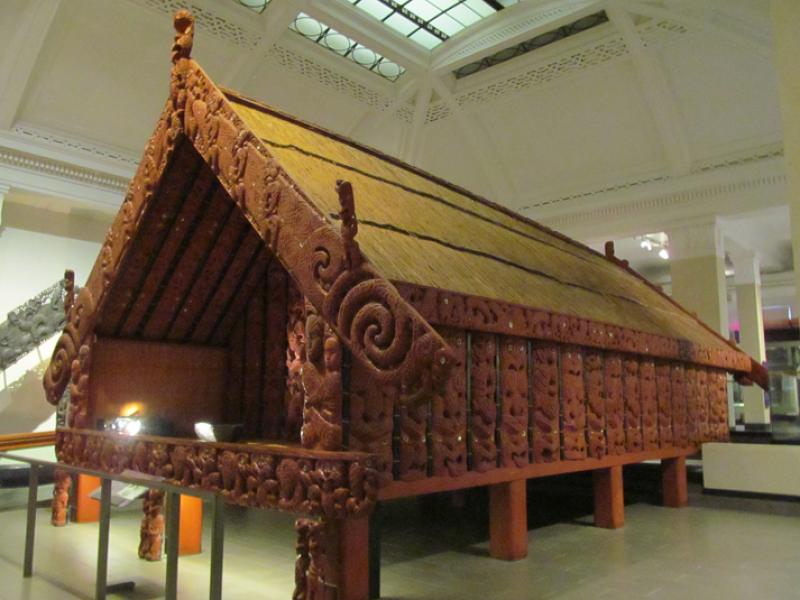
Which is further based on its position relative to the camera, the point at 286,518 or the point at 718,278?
the point at 718,278

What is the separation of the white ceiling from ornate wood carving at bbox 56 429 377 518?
18.6ft

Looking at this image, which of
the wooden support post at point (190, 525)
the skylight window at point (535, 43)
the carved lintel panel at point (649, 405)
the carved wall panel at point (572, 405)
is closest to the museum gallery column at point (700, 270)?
the skylight window at point (535, 43)

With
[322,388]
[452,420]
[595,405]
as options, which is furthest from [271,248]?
[595,405]

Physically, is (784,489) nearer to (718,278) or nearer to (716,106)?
(718,278)

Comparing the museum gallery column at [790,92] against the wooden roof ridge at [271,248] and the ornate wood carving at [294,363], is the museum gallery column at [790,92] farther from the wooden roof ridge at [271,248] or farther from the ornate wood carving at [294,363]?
the ornate wood carving at [294,363]

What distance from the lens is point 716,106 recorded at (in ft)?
26.6

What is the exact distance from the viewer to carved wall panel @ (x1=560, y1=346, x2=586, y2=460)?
3.26 m

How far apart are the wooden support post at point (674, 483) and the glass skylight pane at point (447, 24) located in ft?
19.4

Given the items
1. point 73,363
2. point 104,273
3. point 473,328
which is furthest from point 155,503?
point 473,328

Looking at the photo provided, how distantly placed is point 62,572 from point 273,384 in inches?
49.1

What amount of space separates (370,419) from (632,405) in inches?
86.6

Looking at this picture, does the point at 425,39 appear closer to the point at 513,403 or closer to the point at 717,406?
the point at 717,406

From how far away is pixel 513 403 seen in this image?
291 cm

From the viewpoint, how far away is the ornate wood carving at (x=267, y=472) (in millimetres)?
2008
